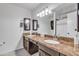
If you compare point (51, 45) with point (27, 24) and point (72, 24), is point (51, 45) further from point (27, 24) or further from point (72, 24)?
point (27, 24)

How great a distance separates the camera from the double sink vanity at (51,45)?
112cm

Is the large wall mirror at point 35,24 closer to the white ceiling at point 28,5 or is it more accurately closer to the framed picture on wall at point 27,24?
the framed picture on wall at point 27,24

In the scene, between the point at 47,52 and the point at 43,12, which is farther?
the point at 43,12

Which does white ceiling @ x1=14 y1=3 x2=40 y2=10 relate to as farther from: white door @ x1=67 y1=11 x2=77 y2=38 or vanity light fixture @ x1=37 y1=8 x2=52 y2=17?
white door @ x1=67 y1=11 x2=77 y2=38

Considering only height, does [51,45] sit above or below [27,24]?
below

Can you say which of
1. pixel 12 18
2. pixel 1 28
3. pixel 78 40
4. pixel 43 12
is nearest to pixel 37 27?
pixel 43 12

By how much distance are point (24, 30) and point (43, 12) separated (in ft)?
1.93

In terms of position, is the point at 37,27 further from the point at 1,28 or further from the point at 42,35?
the point at 1,28

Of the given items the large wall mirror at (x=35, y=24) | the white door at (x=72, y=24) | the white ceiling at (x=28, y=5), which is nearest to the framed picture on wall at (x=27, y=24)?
the large wall mirror at (x=35, y=24)

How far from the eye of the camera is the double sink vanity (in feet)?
3.67

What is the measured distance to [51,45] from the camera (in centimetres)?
138

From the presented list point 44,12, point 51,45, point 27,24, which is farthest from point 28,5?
point 51,45

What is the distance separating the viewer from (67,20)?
149cm

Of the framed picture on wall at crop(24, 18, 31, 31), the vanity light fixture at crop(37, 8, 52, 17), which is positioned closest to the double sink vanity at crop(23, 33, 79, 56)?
the framed picture on wall at crop(24, 18, 31, 31)
